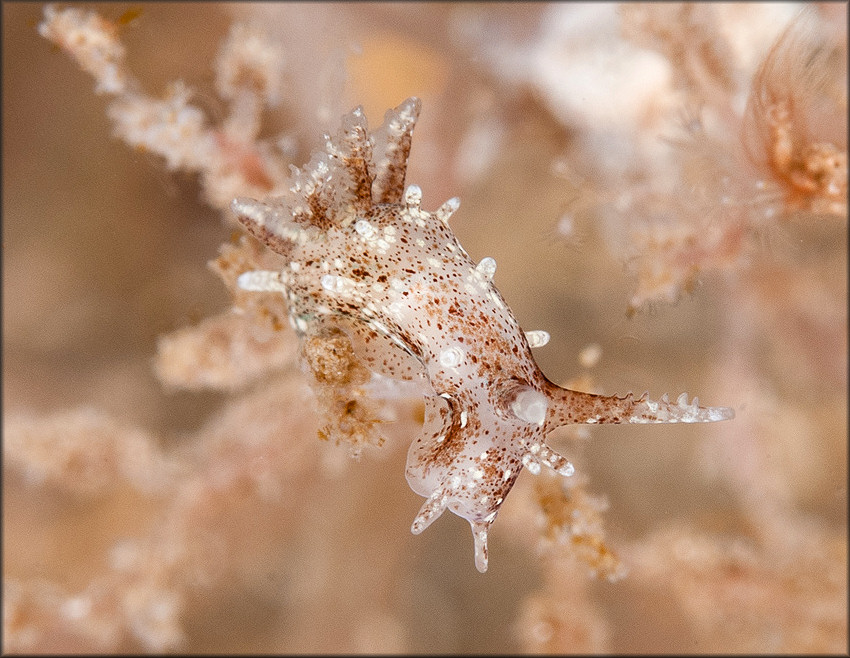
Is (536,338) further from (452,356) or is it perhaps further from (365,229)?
(365,229)

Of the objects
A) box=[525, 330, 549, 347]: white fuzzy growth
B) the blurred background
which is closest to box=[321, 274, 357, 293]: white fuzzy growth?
box=[525, 330, 549, 347]: white fuzzy growth

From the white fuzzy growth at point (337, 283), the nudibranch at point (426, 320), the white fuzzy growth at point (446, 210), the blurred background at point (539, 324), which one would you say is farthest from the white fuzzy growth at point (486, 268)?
the blurred background at point (539, 324)

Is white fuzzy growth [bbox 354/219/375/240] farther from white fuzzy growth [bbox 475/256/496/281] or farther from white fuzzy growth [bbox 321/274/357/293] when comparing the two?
white fuzzy growth [bbox 475/256/496/281]

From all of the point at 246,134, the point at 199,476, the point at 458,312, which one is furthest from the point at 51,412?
the point at 458,312

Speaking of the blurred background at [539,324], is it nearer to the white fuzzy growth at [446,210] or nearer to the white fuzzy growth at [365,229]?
the white fuzzy growth at [446,210]

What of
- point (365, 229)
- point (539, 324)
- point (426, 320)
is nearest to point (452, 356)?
point (426, 320)

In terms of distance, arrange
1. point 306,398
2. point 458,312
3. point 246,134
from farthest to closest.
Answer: point 246,134, point 306,398, point 458,312

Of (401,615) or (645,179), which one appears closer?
(645,179)

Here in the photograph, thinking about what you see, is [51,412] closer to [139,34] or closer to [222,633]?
[222,633]
